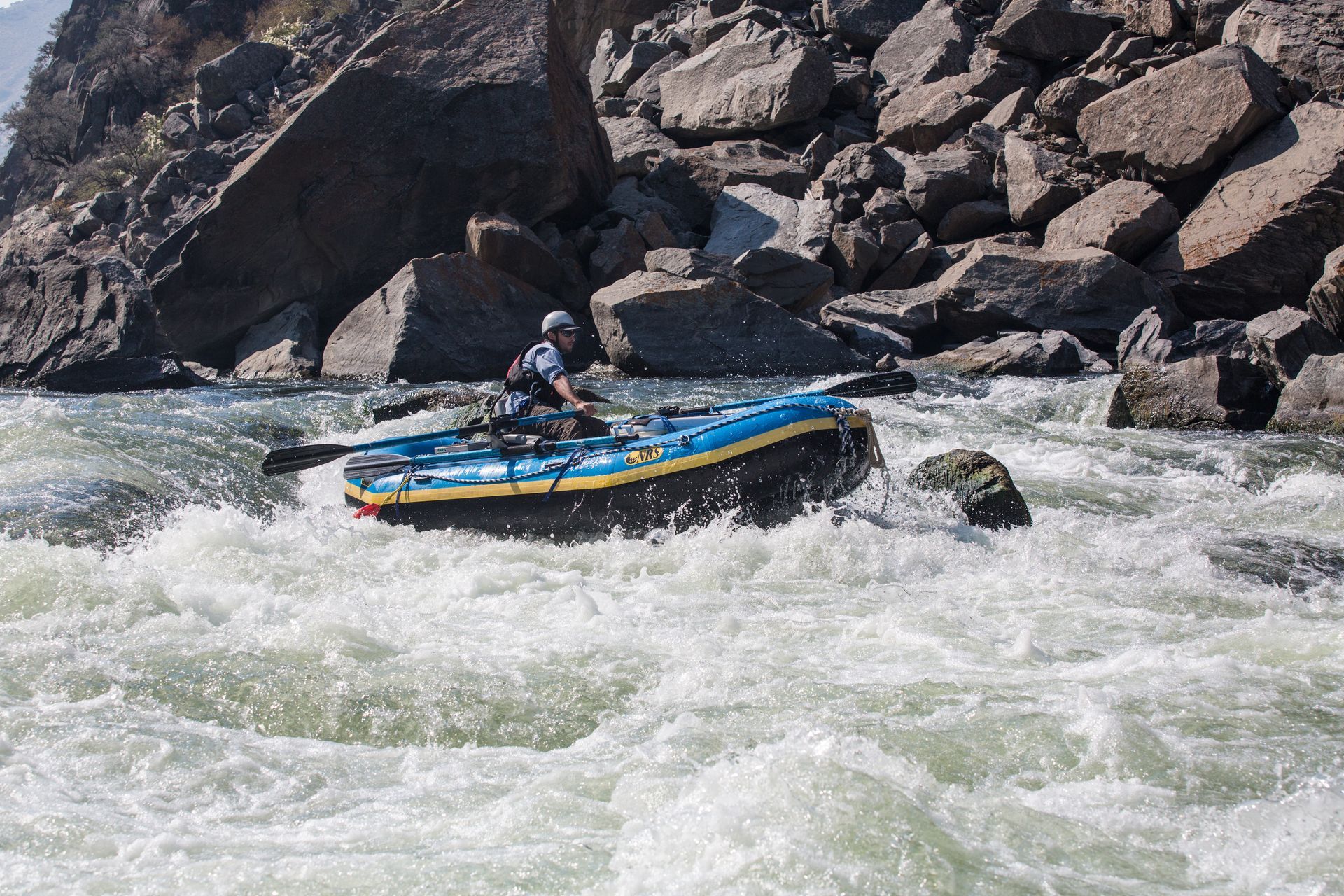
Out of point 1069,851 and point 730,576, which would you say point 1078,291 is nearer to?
point 730,576

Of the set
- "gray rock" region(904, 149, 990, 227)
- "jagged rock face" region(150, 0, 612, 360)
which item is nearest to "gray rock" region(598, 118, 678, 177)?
"jagged rock face" region(150, 0, 612, 360)

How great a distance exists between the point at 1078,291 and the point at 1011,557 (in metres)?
7.31

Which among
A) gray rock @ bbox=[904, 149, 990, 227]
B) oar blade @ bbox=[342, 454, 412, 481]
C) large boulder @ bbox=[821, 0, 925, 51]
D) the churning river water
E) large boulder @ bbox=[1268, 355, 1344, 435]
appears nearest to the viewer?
the churning river water

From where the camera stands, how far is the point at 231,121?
20.4 metres

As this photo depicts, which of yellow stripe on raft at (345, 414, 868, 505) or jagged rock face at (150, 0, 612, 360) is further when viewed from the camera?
jagged rock face at (150, 0, 612, 360)

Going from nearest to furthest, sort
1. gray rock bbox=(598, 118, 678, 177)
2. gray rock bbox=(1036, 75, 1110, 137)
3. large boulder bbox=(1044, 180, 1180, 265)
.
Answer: large boulder bbox=(1044, 180, 1180, 265) < gray rock bbox=(1036, 75, 1110, 137) < gray rock bbox=(598, 118, 678, 177)

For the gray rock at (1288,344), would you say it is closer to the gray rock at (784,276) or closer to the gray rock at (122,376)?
the gray rock at (784,276)

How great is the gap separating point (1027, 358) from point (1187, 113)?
3.92 m

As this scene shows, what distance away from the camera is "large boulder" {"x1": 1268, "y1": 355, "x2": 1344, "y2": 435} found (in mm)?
7809

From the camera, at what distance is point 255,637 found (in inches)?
158

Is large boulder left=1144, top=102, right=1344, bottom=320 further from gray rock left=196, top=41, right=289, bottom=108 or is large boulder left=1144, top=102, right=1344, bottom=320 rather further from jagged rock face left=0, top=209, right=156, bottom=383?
gray rock left=196, top=41, right=289, bottom=108

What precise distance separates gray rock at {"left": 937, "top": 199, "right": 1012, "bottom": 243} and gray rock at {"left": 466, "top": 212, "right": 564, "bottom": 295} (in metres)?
5.17

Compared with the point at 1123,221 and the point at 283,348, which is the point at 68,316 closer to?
the point at 283,348

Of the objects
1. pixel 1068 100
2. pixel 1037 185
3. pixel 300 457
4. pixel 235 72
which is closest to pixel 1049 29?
pixel 1068 100
